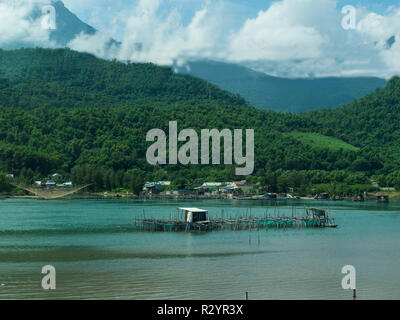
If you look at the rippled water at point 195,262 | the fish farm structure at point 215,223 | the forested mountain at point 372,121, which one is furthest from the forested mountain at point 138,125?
the rippled water at point 195,262

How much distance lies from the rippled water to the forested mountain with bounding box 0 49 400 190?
55.2 metres

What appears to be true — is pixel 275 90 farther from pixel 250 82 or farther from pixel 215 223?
pixel 215 223

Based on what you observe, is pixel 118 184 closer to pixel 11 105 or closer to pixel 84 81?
pixel 11 105

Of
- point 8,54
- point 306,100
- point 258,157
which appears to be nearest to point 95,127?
point 258,157

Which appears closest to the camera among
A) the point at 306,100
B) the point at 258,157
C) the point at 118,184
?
the point at 118,184

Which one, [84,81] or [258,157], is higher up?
[84,81]

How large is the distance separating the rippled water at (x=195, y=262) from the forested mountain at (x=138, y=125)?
5523 cm

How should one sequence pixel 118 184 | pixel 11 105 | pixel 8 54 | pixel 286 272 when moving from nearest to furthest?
pixel 286 272 < pixel 118 184 < pixel 11 105 < pixel 8 54

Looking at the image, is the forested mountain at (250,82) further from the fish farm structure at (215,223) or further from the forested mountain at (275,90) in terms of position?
the fish farm structure at (215,223)

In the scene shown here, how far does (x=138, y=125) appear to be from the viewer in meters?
115

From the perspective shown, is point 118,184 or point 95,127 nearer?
point 118,184

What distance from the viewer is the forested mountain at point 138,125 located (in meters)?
96.7

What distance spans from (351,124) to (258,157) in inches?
1685
